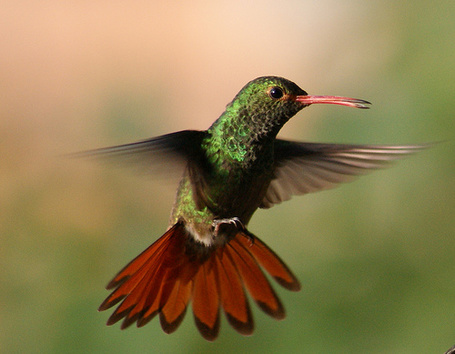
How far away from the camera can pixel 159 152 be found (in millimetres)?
1290

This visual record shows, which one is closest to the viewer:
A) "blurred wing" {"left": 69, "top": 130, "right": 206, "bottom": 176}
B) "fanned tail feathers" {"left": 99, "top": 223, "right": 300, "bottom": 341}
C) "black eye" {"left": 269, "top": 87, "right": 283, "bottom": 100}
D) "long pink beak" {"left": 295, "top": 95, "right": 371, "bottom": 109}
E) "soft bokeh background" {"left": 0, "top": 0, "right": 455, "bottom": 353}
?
"blurred wing" {"left": 69, "top": 130, "right": 206, "bottom": 176}

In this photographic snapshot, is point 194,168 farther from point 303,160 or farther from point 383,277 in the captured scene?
point 383,277

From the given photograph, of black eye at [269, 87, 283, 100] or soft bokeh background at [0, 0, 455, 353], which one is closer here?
black eye at [269, 87, 283, 100]

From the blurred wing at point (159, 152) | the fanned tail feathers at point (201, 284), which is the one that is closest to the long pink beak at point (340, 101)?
the blurred wing at point (159, 152)

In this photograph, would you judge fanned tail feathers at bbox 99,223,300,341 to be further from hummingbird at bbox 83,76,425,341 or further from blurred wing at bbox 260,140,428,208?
blurred wing at bbox 260,140,428,208

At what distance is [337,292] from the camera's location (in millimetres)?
2188

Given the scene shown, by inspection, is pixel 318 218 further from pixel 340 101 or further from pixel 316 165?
pixel 340 101

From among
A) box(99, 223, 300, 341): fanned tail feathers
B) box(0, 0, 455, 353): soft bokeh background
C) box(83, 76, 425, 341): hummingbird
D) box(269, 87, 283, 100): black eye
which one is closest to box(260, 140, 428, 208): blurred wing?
box(83, 76, 425, 341): hummingbird

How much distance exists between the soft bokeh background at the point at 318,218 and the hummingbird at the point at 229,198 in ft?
1.09

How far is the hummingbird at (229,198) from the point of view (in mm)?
1427

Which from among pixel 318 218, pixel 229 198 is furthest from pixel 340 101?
pixel 318 218

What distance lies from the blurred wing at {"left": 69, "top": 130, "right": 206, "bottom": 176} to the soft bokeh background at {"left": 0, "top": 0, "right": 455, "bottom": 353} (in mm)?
778

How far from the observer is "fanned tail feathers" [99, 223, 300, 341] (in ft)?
5.10

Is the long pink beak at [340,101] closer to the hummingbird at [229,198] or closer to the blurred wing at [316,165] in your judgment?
the hummingbird at [229,198]
